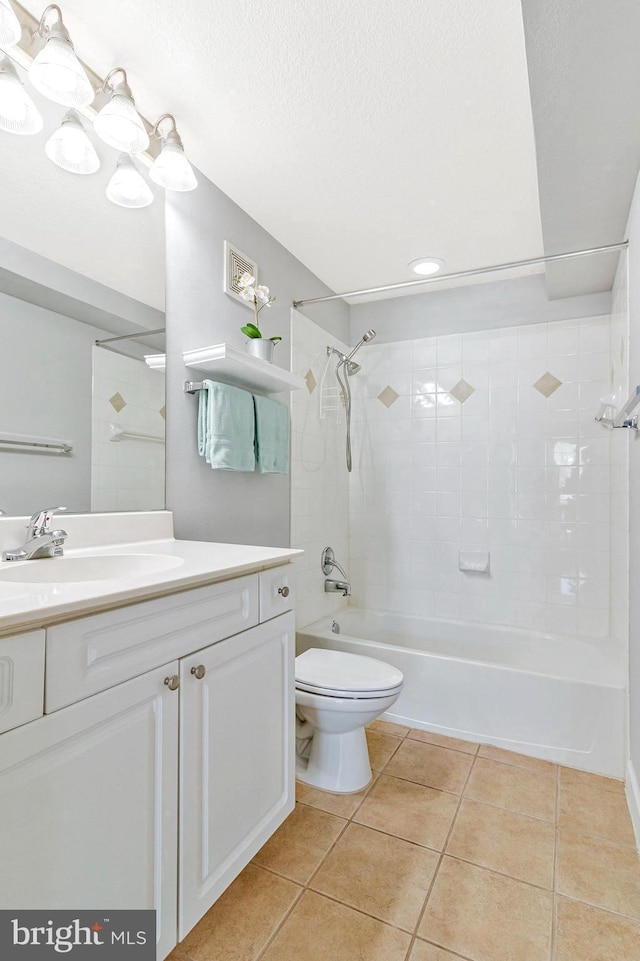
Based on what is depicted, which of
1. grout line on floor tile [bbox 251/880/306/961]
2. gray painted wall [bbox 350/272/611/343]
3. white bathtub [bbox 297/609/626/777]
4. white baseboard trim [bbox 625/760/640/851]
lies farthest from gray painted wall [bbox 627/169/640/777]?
grout line on floor tile [bbox 251/880/306/961]

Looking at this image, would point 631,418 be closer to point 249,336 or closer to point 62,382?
point 249,336

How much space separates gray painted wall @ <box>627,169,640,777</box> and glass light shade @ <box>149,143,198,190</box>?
1467 mm

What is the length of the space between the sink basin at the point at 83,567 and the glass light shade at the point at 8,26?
1.21 metres

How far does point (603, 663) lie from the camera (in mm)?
2242

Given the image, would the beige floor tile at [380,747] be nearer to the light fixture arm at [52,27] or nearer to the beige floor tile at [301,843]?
the beige floor tile at [301,843]

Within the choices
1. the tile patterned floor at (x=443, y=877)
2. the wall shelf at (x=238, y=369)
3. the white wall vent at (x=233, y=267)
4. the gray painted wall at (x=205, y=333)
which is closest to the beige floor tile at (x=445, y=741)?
the tile patterned floor at (x=443, y=877)

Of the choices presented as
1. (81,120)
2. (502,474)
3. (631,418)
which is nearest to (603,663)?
(502,474)

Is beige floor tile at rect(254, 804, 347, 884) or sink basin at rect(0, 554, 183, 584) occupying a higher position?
sink basin at rect(0, 554, 183, 584)

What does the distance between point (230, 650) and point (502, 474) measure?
6.61 feet

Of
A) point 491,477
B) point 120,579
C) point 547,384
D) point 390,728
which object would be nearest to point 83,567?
→ point 120,579

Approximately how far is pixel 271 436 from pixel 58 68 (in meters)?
1.26

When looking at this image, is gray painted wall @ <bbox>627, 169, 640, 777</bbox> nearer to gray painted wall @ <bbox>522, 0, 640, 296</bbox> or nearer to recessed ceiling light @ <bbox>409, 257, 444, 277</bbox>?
gray painted wall @ <bbox>522, 0, 640, 296</bbox>

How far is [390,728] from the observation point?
225 centimetres

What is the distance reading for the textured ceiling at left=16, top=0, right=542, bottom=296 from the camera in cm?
126
